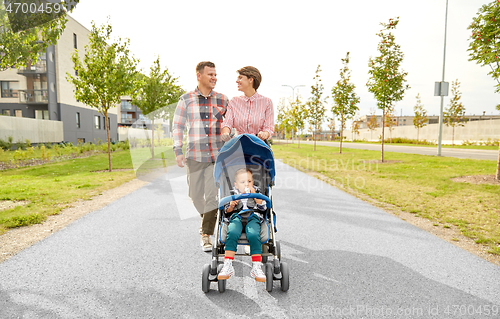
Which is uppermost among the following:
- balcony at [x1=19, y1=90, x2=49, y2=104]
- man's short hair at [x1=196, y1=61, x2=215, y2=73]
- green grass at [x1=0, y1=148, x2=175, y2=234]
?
balcony at [x1=19, y1=90, x2=49, y2=104]

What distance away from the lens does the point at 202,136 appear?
161 inches

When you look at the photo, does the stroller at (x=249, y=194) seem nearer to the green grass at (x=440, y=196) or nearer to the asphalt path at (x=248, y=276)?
the asphalt path at (x=248, y=276)

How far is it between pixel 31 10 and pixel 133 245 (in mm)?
5747

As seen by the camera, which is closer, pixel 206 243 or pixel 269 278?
pixel 269 278

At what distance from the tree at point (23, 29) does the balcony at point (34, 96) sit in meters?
25.3

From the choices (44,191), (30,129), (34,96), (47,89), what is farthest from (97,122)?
(44,191)

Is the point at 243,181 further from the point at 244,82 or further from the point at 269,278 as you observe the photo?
the point at 244,82

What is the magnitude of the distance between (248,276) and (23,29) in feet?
23.8

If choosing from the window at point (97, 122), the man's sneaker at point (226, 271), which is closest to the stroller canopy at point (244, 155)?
the man's sneaker at point (226, 271)

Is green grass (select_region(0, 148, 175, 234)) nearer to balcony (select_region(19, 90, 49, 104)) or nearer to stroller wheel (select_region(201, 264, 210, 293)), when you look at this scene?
stroller wheel (select_region(201, 264, 210, 293))

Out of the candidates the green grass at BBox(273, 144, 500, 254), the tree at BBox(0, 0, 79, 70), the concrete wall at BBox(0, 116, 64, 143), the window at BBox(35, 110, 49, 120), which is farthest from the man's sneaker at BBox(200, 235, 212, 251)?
the window at BBox(35, 110, 49, 120)

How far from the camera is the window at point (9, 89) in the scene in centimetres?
2903

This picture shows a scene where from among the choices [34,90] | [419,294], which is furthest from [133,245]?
[34,90]

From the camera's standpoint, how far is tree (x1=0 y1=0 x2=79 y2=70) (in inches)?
246
